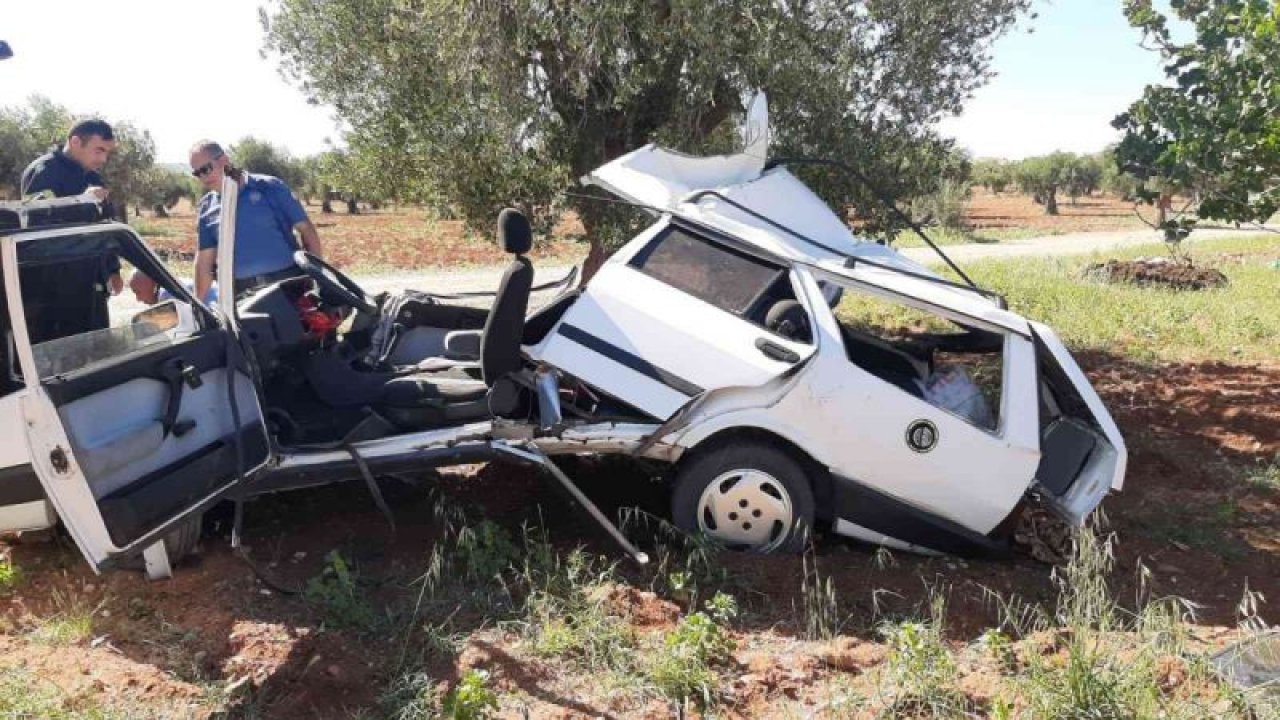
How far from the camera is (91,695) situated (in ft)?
10.6

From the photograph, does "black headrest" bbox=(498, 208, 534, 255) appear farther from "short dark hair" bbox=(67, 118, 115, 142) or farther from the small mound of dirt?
the small mound of dirt

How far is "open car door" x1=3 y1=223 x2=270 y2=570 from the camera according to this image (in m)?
3.07

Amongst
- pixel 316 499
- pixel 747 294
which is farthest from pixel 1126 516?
pixel 316 499

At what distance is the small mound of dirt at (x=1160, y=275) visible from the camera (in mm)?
13734

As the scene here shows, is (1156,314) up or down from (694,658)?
up

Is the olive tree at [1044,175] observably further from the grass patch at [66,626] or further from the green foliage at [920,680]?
the grass patch at [66,626]

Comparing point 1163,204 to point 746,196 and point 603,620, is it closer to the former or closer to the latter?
point 746,196

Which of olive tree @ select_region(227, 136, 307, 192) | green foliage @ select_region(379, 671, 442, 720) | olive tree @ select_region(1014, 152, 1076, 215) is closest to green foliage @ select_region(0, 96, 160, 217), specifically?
olive tree @ select_region(227, 136, 307, 192)

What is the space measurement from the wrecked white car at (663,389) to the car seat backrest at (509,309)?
10mm

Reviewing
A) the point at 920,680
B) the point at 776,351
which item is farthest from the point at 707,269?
the point at 920,680

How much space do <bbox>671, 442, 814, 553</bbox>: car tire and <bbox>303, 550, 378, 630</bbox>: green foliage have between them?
1.49 meters

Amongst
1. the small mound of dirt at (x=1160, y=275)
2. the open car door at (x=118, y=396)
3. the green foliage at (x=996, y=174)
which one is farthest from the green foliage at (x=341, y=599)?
the green foliage at (x=996, y=174)

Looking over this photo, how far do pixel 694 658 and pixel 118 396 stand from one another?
2.38 meters

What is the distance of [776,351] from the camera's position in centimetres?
415
